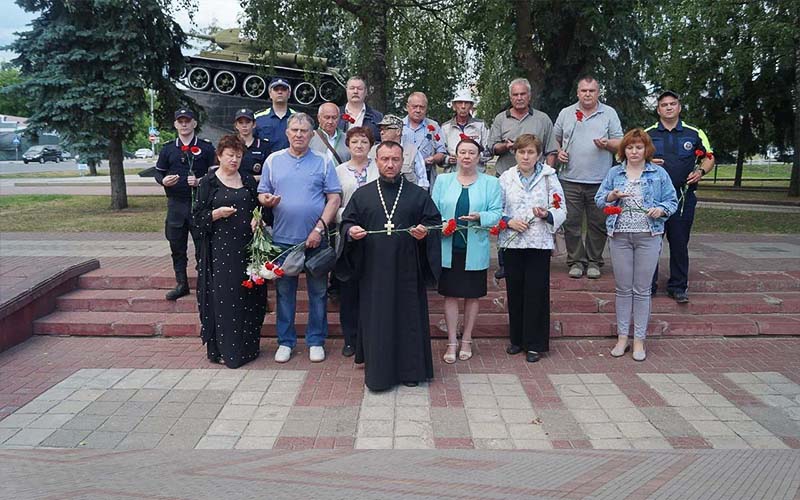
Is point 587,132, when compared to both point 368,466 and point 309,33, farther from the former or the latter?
point 309,33

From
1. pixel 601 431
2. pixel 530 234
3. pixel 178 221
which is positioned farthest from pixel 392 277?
pixel 178 221

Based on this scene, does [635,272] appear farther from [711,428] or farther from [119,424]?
[119,424]

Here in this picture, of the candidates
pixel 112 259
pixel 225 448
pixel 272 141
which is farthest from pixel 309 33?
pixel 225 448

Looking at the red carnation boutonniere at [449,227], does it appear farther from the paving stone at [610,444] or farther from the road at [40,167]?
the road at [40,167]

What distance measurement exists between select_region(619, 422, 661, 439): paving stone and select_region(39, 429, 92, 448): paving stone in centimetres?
352

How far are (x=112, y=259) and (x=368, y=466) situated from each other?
616 cm

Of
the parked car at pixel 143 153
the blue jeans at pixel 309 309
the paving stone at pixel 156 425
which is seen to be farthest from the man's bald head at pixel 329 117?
the parked car at pixel 143 153

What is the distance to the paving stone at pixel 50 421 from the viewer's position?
4469mm

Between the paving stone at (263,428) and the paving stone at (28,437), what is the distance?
A: 128cm

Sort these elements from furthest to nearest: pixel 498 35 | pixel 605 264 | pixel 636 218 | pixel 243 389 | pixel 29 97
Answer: pixel 29 97
pixel 498 35
pixel 605 264
pixel 636 218
pixel 243 389

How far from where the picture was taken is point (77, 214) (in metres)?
15.1

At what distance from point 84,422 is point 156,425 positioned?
0.51 meters

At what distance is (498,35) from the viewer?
13938 mm

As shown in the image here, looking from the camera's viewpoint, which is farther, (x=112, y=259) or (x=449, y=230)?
(x=112, y=259)
